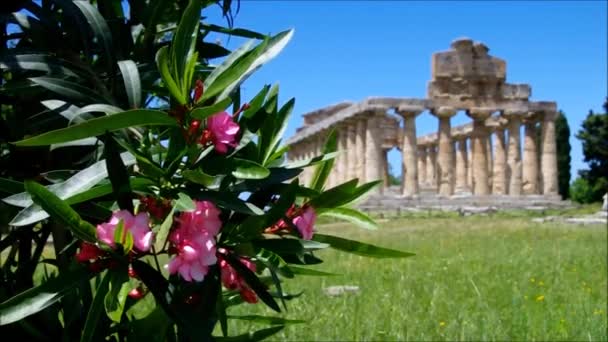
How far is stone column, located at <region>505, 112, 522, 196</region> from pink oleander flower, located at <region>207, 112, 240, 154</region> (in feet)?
117

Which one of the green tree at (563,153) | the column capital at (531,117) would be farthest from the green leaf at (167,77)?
the green tree at (563,153)

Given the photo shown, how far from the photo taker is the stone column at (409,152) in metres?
34.5

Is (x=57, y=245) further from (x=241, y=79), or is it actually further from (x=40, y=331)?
(x=241, y=79)

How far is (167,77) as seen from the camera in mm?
1609

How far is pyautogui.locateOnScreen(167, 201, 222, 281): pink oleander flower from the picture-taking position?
1.60 meters

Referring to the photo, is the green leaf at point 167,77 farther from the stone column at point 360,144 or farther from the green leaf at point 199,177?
the stone column at point 360,144

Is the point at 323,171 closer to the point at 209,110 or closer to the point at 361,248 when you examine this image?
the point at 361,248

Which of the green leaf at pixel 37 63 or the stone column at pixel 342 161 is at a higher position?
the stone column at pixel 342 161

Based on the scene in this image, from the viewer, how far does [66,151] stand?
226 centimetres

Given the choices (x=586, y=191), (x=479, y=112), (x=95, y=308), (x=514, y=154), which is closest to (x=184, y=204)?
(x=95, y=308)

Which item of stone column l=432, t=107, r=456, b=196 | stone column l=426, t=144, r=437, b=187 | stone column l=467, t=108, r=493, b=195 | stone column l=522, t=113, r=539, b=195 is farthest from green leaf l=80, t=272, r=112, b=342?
stone column l=426, t=144, r=437, b=187

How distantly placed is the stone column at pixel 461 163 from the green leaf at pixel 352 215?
41.5 m

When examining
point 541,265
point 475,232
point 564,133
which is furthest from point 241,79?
point 564,133

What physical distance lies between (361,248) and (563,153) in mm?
50794
